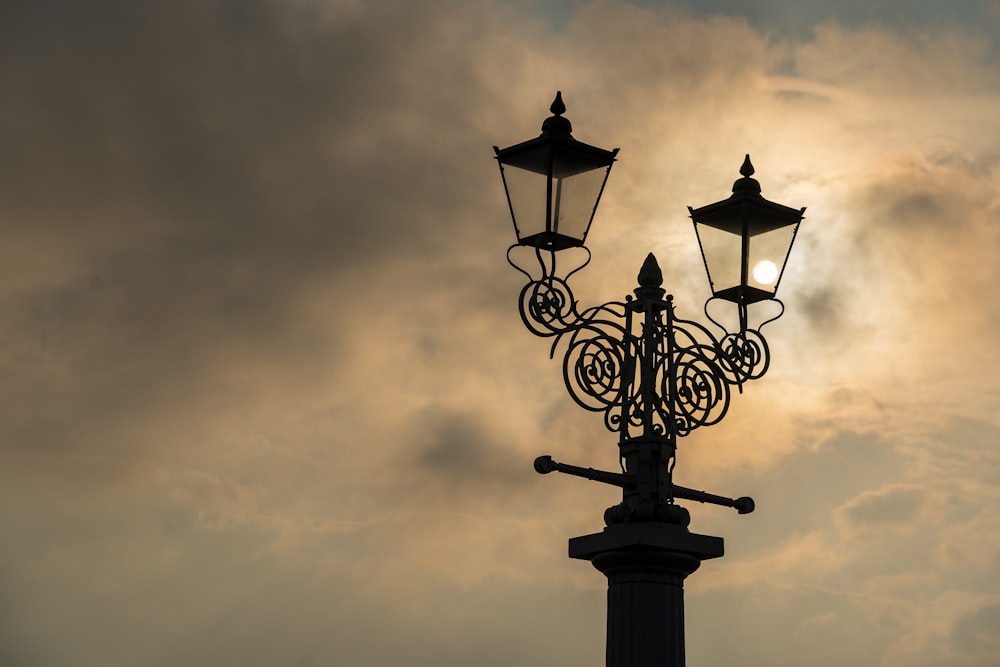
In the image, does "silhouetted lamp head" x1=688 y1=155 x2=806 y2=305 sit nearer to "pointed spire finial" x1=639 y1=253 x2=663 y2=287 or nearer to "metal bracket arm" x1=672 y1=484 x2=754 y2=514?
"pointed spire finial" x1=639 y1=253 x2=663 y2=287

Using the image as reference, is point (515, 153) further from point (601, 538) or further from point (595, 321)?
point (601, 538)

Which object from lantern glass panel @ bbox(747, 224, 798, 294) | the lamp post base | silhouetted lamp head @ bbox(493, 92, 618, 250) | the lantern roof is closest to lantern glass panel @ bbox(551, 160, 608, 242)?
silhouetted lamp head @ bbox(493, 92, 618, 250)

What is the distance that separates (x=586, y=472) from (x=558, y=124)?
246cm

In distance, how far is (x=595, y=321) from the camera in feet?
37.4

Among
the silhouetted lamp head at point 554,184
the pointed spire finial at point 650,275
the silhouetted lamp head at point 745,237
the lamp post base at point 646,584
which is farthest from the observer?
the silhouetted lamp head at point 745,237

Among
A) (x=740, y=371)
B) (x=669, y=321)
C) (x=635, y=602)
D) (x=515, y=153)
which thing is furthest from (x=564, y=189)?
(x=635, y=602)

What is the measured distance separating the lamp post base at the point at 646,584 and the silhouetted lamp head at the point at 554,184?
6.93 ft

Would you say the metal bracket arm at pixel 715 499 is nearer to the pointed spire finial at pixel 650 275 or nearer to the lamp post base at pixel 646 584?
the lamp post base at pixel 646 584

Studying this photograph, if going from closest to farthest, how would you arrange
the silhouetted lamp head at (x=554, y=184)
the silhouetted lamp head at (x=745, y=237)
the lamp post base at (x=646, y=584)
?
1. the lamp post base at (x=646, y=584)
2. the silhouetted lamp head at (x=554, y=184)
3. the silhouetted lamp head at (x=745, y=237)

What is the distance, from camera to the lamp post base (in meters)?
10.4

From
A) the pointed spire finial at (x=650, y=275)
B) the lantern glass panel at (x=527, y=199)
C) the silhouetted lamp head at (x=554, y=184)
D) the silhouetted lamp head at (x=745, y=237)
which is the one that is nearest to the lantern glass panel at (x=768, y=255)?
the silhouetted lamp head at (x=745, y=237)

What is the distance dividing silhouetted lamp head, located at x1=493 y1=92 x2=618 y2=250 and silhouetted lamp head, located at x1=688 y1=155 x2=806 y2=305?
104cm

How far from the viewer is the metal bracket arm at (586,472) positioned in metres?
10.6

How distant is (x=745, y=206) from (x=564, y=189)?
4.81 feet
